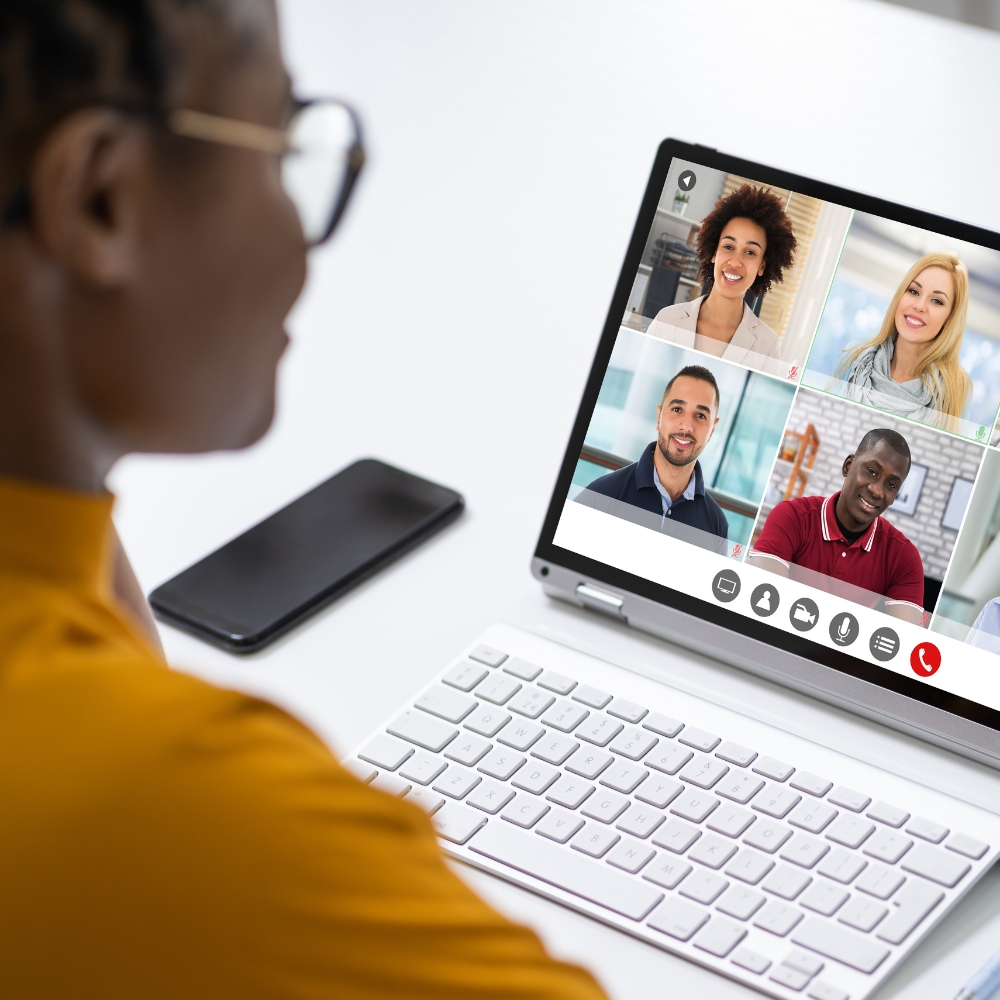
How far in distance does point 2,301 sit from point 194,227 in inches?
2.7

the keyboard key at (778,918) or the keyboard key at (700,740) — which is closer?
the keyboard key at (778,918)

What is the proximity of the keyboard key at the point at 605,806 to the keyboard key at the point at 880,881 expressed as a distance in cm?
14

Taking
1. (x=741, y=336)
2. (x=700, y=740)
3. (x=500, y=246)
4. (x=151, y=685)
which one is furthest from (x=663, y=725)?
(x=500, y=246)

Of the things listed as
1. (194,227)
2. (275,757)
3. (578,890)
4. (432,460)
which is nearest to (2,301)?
(194,227)

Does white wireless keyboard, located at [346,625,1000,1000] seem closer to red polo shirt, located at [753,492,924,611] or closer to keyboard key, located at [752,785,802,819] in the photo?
keyboard key, located at [752,785,802,819]

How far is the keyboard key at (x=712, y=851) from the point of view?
0.72 metres

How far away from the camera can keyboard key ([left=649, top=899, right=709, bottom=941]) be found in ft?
2.21

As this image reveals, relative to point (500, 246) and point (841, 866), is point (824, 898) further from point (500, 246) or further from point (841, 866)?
point (500, 246)

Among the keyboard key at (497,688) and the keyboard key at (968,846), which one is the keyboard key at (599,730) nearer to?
the keyboard key at (497,688)

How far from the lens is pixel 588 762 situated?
0.78 metres

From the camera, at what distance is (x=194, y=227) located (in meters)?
0.44

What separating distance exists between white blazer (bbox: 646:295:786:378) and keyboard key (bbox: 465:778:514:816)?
0.32 m

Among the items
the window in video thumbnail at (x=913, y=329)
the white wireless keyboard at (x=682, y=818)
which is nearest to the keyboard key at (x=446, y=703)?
the white wireless keyboard at (x=682, y=818)

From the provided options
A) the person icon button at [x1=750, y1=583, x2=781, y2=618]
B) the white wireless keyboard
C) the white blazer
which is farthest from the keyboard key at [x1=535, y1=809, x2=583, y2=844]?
the white blazer
